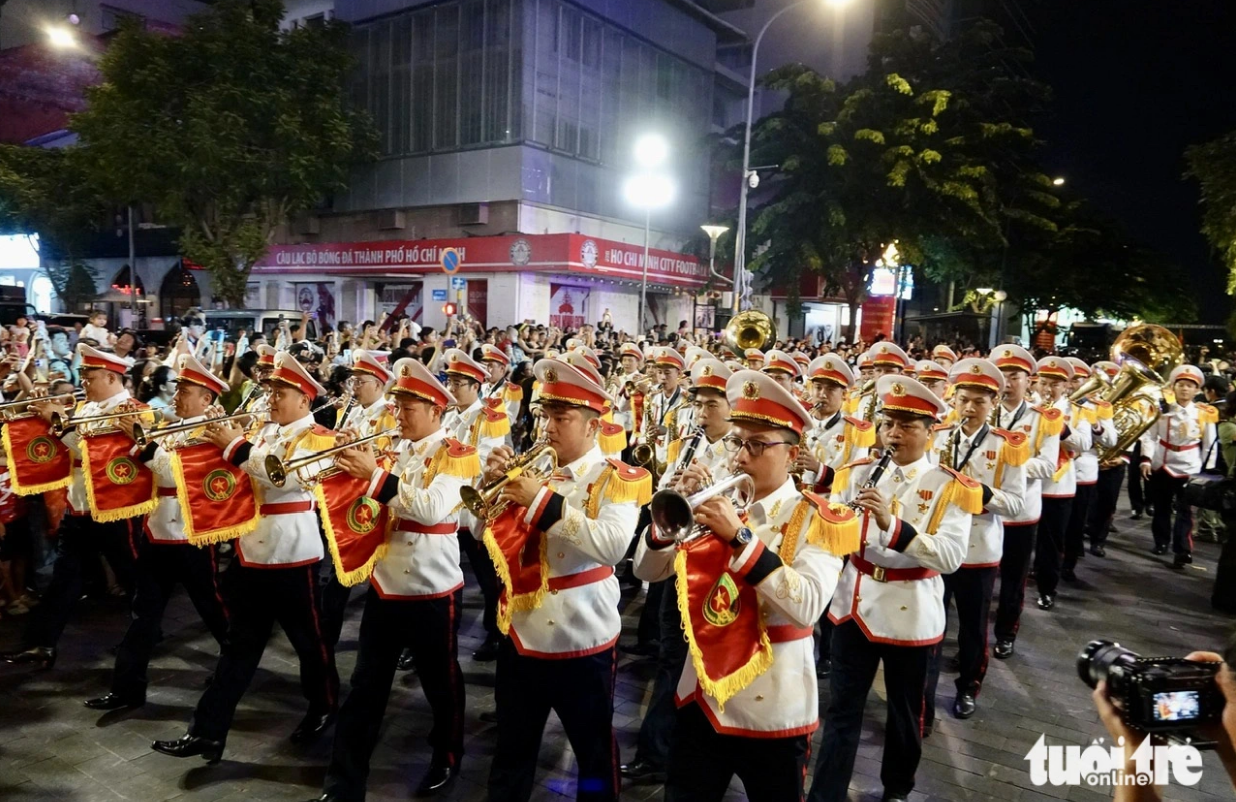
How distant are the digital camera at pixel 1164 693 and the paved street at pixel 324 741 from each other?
3.33 m

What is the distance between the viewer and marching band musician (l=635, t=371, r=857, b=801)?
2.85m

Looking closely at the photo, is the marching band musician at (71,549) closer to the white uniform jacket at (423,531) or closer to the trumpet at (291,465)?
the trumpet at (291,465)

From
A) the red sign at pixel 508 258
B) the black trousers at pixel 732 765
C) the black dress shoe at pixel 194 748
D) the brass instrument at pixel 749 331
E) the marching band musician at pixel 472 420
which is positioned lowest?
the black dress shoe at pixel 194 748

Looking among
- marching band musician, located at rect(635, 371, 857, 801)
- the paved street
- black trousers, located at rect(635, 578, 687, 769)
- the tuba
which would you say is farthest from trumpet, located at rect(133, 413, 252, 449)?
the tuba

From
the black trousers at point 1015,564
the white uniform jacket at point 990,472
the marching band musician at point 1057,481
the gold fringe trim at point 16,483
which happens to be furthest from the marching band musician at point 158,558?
the marching band musician at point 1057,481

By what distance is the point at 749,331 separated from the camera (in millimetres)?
10562

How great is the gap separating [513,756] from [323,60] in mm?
28981

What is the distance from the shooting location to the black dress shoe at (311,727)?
5.00 meters

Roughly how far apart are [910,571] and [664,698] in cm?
164

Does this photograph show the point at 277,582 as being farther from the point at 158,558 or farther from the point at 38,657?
the point at 38,657

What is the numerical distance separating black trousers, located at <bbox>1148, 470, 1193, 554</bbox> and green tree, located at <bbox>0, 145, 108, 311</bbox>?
35503mm

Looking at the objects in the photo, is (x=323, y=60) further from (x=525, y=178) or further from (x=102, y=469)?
(x=102, y=469)

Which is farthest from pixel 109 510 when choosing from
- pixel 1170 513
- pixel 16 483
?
pixel 1170 513

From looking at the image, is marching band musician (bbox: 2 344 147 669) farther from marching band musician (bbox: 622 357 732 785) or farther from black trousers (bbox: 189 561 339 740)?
marching band musician (bbox: 622 357 732 785)
